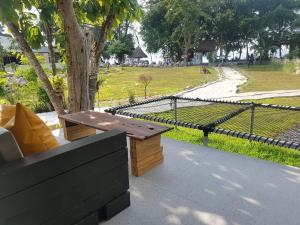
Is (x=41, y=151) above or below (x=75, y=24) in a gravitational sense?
below

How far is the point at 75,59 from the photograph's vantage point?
3.83 meters

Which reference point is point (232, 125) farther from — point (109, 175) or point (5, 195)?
point (5, 195)

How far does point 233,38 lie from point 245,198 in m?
34.2

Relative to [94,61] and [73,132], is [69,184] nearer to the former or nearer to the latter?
[73,132]

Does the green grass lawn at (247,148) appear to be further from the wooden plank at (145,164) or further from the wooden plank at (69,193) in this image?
the wooden plank at (69,193)

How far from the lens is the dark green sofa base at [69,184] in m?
1.36

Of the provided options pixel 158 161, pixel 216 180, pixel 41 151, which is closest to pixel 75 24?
pixel 158 161

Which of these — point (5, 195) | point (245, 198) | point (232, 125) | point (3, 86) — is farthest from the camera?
point (3, 86)

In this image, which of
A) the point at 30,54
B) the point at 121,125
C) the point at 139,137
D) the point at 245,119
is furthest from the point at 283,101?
the point at 30,54

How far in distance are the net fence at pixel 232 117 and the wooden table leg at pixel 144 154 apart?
2.69ft

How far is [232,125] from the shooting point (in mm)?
4621

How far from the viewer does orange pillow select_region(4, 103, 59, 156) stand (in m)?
1.53

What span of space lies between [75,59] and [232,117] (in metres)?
2.57

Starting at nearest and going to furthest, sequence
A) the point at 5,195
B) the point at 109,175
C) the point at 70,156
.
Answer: the point at 5,195 → the point at 70,156 → the point at 109,175
